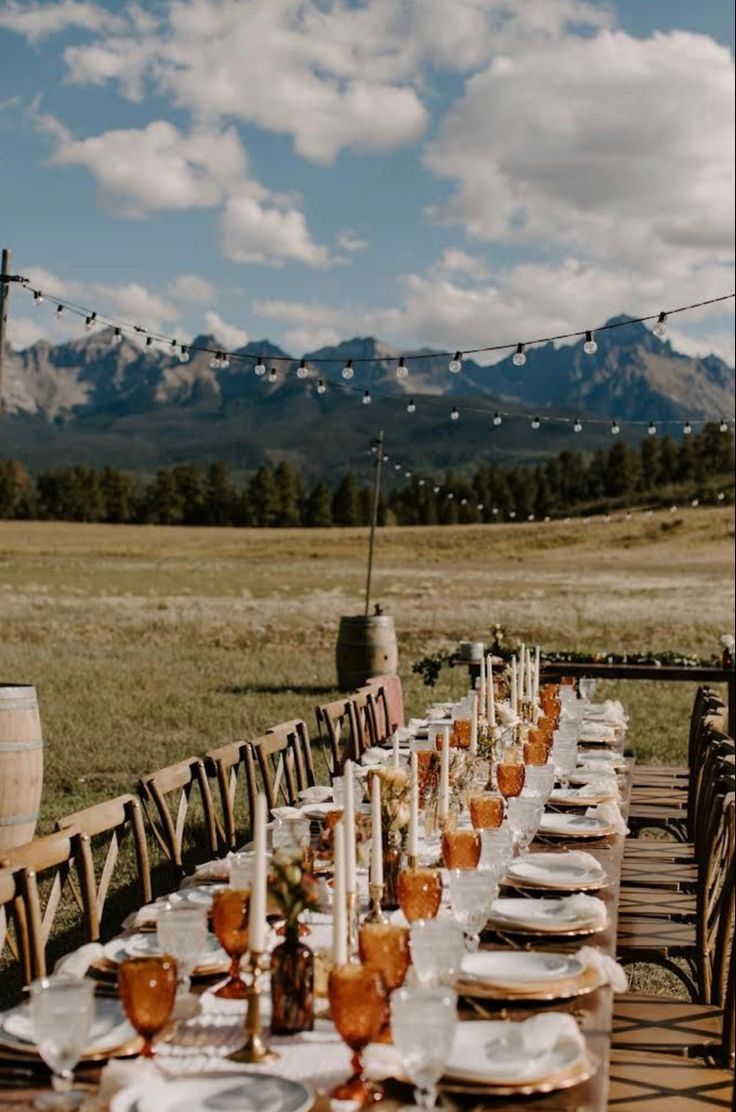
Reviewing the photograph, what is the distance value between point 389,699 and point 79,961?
24.8ft

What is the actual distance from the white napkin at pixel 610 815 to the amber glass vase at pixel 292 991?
7.67 ft

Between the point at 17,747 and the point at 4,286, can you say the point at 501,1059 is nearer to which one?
the point at 17,747

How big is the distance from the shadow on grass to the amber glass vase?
1390 cm

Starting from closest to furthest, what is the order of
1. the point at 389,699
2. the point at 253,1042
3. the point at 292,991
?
1. the point at 253,1042
2. the point at 292,991
3. the point at 389,699

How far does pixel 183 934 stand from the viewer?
9.23ft

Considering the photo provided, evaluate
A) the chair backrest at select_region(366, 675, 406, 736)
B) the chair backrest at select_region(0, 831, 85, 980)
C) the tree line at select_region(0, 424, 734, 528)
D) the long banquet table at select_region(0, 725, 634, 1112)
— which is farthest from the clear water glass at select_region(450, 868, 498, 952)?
the tree line at select_region(0, 424, 734, 528)

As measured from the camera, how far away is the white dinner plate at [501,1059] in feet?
8.23

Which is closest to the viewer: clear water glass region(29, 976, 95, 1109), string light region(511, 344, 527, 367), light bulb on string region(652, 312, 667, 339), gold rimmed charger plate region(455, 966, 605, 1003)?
clear water glass region(29, 976, 95, 1109)

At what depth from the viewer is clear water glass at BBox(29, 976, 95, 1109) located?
2379 mm

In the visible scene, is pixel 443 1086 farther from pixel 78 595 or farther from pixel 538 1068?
pixel 78 595

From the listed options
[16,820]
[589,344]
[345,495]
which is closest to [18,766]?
[16,820]

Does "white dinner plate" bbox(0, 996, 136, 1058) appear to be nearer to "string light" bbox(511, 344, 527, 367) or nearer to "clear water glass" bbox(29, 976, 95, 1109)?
"clear water glass" bbox(29, 976, 95, 1109)

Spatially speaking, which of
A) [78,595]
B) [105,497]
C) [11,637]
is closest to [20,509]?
[105,497]

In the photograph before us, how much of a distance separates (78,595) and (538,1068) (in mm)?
40987
